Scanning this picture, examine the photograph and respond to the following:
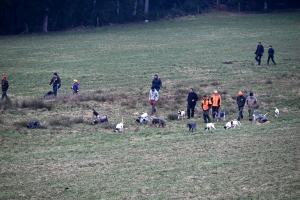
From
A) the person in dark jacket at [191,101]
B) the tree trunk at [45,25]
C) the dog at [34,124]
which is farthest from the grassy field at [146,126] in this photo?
the tree trunk at [45,25]

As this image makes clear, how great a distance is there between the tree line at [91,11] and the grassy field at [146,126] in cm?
1214

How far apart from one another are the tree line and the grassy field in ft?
39.8

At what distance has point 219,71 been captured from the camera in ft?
135

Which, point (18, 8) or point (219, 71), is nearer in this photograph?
point (219, 71)

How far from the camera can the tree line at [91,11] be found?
70688 mm

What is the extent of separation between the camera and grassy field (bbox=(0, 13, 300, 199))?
17.2 m

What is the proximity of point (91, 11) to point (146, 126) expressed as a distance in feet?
172

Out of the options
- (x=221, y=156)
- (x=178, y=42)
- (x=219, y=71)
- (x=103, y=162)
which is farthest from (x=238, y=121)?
(x=178, y=42)

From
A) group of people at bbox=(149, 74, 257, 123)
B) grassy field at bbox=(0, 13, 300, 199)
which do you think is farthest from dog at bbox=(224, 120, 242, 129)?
group of people at bbox=(149, 74, 257, 123)

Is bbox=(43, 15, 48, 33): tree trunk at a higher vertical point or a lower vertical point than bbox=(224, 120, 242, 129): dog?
higher

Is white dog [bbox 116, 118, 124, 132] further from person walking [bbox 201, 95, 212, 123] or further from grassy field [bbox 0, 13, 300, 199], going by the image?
person walking [bbox 201, 95, 212, 123]

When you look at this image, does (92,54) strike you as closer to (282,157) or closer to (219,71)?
(219,71)

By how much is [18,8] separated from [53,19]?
498cm

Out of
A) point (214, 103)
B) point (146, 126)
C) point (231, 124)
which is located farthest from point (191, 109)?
point (231, 124)
